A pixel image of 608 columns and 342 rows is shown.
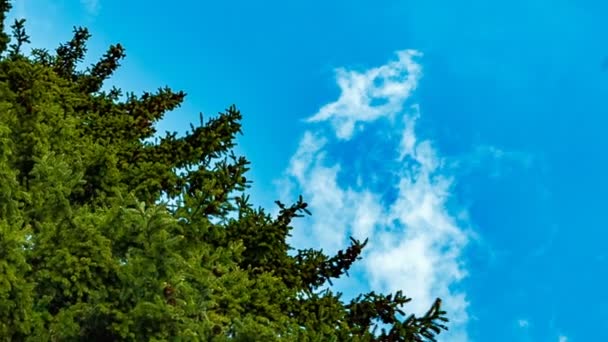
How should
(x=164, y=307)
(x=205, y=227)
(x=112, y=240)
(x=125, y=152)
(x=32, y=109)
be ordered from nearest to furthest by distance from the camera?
(x=164, y=307), (x=112, y=240), (x=205, y=227), (x=32, y=109), (x=125, y=152)

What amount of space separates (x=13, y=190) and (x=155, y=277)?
9.51ft

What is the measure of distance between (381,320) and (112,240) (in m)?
7.97

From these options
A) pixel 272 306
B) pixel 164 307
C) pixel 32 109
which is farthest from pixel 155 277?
pixel 32 109

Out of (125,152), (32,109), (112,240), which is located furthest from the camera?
(125,152)

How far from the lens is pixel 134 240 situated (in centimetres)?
956

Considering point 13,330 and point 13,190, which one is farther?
point 13,190

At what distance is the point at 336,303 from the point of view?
15.3 m

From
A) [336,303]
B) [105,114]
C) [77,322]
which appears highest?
[105,114]

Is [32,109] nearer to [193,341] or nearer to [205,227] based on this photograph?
[205,227]

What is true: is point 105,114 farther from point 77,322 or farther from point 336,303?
point 77,322

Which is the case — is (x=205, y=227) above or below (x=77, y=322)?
above

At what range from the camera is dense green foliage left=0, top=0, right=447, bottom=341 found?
8.65 metres

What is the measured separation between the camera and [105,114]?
63.0ft

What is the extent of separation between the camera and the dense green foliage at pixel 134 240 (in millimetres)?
8648
